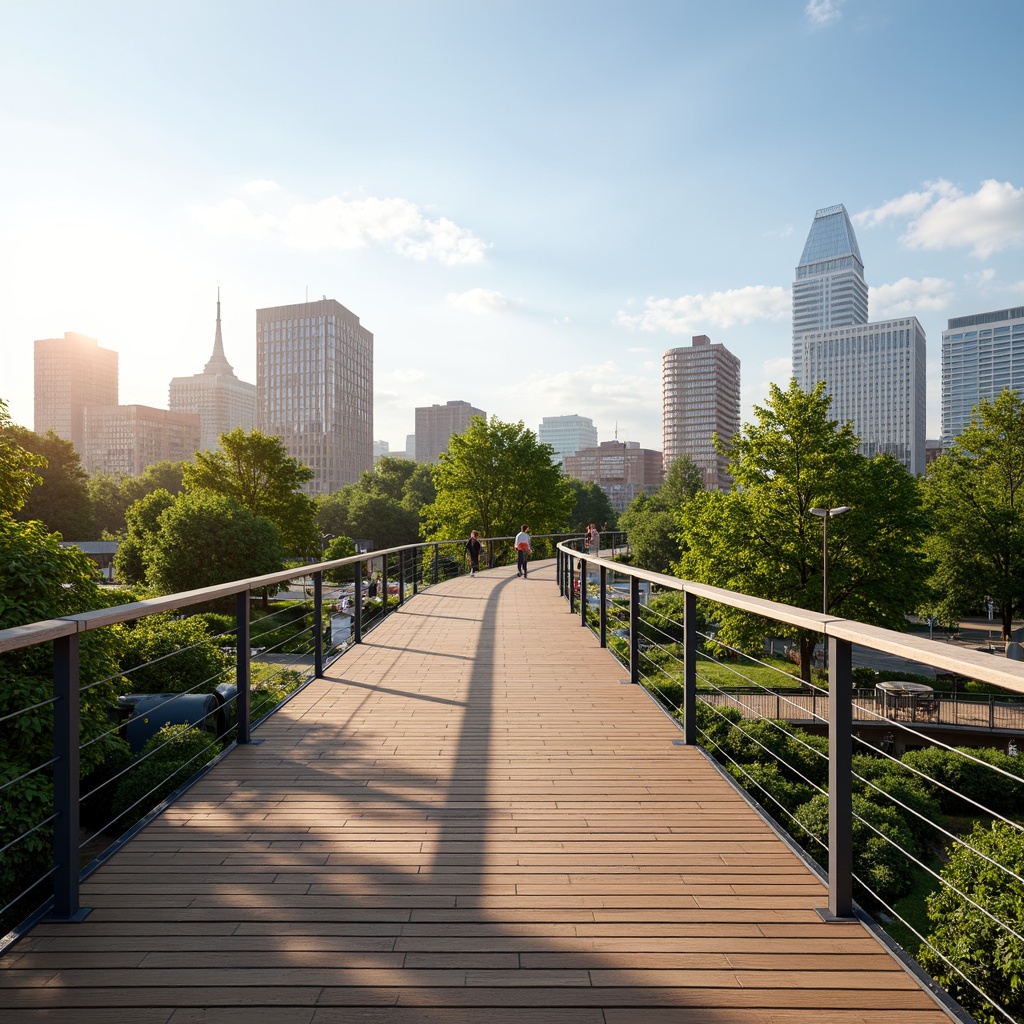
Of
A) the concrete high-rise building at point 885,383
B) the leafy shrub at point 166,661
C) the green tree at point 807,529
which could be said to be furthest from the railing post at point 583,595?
the concrete high-rise building at point 885,383

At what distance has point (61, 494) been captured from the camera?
51.7m

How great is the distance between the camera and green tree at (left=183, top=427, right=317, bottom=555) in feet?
126

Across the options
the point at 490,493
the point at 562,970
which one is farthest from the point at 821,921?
the point at 490,493

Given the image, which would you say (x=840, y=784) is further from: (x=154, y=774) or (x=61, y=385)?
(x=61, y=385)

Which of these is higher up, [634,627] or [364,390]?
[364,390]

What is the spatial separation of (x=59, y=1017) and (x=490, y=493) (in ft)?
118

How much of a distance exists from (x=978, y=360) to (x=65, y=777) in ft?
476

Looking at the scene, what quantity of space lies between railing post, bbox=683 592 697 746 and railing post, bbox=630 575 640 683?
37.7 inches

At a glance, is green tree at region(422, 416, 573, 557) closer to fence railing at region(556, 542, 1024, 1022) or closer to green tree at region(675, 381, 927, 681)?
fence railing at region(556, 542, 1024, 1022)

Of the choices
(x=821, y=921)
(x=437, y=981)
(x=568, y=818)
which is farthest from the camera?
(x=568, y=818)

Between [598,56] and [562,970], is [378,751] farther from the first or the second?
[598,56]

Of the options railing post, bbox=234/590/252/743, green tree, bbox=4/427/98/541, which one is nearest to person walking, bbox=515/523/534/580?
railing post, bbox=234/590/252/743

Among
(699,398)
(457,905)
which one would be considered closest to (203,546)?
(457,905)

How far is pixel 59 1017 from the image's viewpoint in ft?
5.97
